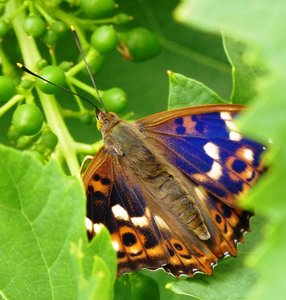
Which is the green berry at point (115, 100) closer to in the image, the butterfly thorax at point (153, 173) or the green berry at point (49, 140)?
the butterfly thorax at point (153, 173)

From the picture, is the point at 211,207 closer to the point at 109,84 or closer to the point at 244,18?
the point at 109,84

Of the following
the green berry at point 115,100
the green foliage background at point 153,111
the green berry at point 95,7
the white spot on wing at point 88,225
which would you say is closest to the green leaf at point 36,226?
the green foliage background at point 153,111

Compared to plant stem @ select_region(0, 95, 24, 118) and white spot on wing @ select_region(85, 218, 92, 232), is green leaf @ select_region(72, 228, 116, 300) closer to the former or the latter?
white spot on wing @ select_region(85, 218, 92, 232)

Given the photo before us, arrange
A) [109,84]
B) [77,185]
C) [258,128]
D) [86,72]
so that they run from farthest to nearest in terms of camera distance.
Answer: [109,84] → [86,72] → [77,185] → [258,128]

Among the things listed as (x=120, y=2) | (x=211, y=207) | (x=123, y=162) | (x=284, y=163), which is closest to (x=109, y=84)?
(x=120, y=2)

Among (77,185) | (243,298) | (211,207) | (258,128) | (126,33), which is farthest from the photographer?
(126,33)

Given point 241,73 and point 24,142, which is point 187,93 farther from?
point 24,142

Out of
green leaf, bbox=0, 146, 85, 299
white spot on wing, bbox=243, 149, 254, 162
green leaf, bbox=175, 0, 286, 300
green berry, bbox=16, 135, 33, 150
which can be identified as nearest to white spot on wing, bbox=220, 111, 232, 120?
white spot on wing, bbox=243, 149, 254, 162
